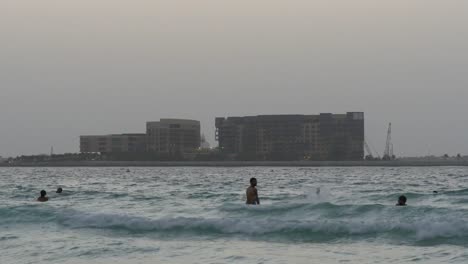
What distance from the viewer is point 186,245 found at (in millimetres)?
20453

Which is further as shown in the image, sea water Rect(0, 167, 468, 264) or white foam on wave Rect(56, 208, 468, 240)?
white foam on wave Rect(56, 208, 468, 240)

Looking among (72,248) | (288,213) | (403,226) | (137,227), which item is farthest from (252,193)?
(72,248)

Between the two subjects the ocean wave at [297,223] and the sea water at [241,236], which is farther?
the ocean wave at [297,223]

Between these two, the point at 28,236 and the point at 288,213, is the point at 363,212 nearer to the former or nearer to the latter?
the point at 288,213

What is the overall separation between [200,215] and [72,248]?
33.2ft

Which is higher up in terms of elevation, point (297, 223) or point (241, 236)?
point (297, 223)

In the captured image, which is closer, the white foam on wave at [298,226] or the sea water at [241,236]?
the sea water at [241,236]

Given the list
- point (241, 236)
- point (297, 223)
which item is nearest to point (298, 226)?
point (297, 223)

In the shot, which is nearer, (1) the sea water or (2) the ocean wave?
(1) the sea water

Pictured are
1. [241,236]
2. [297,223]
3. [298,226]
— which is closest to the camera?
[241,236]

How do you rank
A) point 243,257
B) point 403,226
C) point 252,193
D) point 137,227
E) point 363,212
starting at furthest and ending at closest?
1. point 252,193
2. point 363,212
3. point 137,227
4. point 403,226
5. point 243,257

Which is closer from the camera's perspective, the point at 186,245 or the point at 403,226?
the point at 186,245

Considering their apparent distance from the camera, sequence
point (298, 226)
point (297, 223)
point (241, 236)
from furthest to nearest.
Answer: point (297, 223) → point (298, 226) → point (241, 236)

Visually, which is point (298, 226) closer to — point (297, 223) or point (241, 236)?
point (297, 223)
